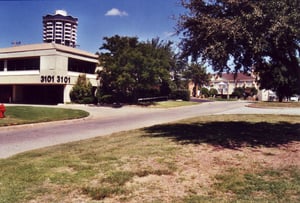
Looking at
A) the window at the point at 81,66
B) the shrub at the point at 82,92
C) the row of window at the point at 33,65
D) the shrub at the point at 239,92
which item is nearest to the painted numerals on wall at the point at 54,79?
the shrub at the point at 82,92

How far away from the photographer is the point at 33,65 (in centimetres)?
4209

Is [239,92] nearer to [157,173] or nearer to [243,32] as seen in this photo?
[243,32]

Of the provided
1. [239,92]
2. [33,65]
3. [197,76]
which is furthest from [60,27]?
[239,92]

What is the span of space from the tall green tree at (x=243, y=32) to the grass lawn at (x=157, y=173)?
284cm

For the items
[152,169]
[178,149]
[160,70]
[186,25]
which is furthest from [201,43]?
[160,70]

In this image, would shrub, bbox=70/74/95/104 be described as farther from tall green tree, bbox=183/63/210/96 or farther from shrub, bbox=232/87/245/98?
shrub, bbox=232/87/245/98

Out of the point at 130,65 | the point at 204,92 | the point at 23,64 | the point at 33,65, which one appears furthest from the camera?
the point at 204,92

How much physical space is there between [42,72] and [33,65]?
2843 mm

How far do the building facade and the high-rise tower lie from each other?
2847 cm

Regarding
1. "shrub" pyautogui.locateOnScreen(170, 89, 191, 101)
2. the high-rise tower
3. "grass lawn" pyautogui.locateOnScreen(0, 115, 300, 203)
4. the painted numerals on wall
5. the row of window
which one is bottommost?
"grass lawn" pyautogui.locateOnScreen(0, 115, 300, 203)

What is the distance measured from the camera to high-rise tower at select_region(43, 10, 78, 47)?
72750 millimetres

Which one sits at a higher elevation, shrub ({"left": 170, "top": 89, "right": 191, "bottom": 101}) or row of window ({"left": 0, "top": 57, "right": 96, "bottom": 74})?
row of window ({"left": 0, "top": 57, "right": 96, "bottom": 74})

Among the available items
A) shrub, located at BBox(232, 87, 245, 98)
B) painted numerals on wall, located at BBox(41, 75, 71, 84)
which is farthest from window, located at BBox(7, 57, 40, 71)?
shrub, located at BBox(232, 87, 245, 98)

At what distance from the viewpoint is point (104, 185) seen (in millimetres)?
6145
